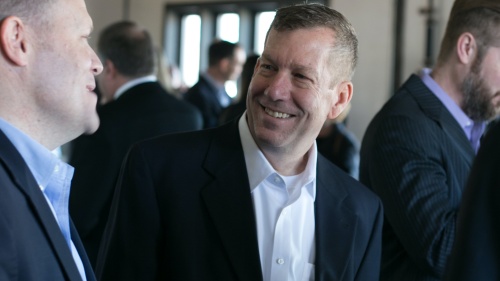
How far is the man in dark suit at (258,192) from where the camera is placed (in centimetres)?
196

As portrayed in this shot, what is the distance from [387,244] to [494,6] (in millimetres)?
858

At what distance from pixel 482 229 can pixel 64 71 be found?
90 cm

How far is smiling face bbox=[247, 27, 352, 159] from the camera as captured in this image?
1979mm

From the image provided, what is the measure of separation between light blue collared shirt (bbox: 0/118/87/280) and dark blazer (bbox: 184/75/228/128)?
13.7ft

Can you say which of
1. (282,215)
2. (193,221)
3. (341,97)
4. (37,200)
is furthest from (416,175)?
(37,200)

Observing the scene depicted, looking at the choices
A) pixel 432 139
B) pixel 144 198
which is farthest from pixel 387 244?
pixel 144 198

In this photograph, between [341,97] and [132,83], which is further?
[132,83]

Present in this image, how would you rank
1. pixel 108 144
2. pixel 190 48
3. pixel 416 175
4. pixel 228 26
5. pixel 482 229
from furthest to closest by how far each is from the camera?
pixel 190 48, pixel 228 26, pixel 108 144, pixel 416 175, pixel 482 229

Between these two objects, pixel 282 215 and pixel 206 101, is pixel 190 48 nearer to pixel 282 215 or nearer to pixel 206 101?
pixel 206 101

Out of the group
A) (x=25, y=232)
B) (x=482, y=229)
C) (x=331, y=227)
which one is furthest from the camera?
(x=331, y=227)

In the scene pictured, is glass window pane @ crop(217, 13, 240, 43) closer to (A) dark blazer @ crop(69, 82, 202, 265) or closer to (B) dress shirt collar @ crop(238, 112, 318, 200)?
(A) dark blazer @ crop(69, 82, 202, 265)

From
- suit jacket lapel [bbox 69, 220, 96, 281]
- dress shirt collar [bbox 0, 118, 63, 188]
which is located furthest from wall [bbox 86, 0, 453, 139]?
dress shirt collar [bbox 0, 118, 63, 188]

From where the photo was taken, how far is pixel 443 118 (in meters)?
2.55

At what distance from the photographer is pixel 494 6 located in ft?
8.28
